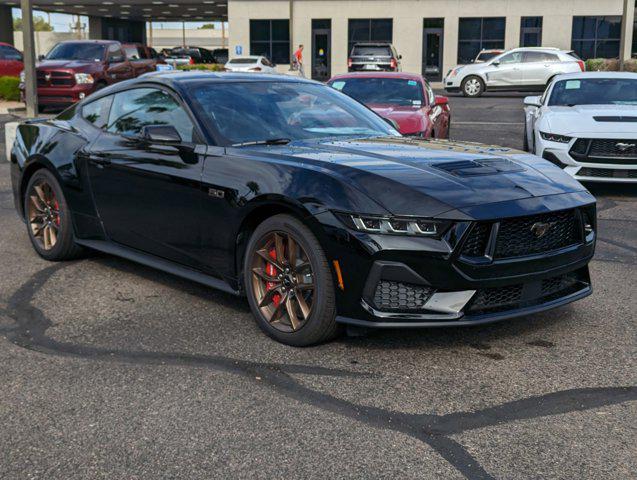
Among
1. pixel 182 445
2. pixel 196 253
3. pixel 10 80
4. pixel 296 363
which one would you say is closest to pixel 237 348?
pixel 296 363

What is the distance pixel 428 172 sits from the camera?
15.2 feet

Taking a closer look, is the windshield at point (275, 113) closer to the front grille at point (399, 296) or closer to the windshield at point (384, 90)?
the front grille at point (399, 296)

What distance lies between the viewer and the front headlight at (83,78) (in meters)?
21.3

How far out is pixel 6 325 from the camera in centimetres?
518

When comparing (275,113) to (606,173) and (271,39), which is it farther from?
(271,39)

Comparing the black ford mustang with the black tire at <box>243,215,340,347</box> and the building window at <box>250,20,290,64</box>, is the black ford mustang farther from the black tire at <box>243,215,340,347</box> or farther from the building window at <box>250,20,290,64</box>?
the building window at <box>250,20,290,64</box>

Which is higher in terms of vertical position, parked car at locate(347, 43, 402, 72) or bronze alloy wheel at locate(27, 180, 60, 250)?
parked car at locate(347, 43, 402, 72)

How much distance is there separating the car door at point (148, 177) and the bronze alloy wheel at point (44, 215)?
737 millimetres

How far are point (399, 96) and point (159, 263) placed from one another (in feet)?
23.6

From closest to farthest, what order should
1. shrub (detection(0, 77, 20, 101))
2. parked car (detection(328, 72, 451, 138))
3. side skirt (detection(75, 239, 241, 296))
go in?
side skirt (detection(75, 239, 241, 296)) → parked car (detection(328, 72, 451, 138)) → shrub (detection(0, 77, 20, 101))

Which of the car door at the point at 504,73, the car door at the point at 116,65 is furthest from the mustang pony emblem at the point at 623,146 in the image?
the car door at the point at 504,73

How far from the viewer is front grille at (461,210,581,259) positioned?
4.34 metres

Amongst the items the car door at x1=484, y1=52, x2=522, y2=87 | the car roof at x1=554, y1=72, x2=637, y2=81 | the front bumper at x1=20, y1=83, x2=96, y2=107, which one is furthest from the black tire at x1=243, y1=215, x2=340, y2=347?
the car door at x1=484, y1=52, x2=522, y2=87

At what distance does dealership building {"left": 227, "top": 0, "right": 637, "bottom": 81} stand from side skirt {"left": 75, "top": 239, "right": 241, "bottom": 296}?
132ft
